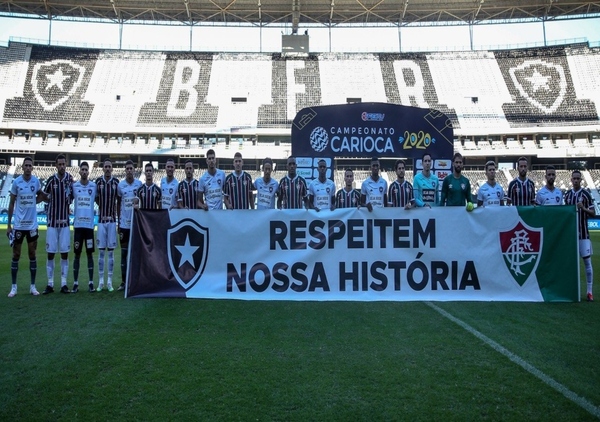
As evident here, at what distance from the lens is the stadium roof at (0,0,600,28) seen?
115 ft

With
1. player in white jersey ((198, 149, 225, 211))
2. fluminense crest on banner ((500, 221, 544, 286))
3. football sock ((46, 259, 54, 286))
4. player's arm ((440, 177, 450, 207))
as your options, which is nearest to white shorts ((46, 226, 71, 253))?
football sock ((46, 259, 54, 286))

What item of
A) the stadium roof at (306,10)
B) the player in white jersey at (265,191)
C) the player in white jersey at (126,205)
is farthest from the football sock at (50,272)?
the stadium roof at (306,10)

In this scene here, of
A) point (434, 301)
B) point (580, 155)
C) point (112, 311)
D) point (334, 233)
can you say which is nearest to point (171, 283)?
point (112, 311)

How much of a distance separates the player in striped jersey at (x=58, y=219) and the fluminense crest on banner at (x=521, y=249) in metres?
6.70

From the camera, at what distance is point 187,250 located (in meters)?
6.78

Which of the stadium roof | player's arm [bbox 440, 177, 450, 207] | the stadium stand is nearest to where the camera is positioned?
player's arm [bbox 440, 177, 450, 207]

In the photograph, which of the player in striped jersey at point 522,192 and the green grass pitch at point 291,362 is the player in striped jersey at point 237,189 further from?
the player in striped jersey at point 522,192

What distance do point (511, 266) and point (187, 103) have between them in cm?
3686

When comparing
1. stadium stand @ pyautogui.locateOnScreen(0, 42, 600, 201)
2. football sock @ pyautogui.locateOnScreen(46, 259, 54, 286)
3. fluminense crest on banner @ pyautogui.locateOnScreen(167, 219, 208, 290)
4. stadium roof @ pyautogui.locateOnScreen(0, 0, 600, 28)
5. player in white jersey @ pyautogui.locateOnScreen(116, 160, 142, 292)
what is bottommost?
football sock @ pyautogui.locateOnScreen(46, 259, 54, 286)

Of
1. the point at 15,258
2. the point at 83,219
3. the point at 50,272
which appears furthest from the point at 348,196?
the point at 15,258

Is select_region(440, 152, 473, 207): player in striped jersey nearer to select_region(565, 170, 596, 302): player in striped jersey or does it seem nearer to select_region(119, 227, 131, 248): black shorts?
select_region(565, 170, 596, 302): player in striped jersey

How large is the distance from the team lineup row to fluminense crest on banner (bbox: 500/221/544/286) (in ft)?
2.44

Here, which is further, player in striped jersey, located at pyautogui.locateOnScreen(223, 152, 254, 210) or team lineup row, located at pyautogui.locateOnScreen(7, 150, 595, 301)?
player in striped jersey, located at pyautogui.locateOnScreen(223, 152, 254, 210)

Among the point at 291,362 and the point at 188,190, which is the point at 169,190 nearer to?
the point at 188,190
